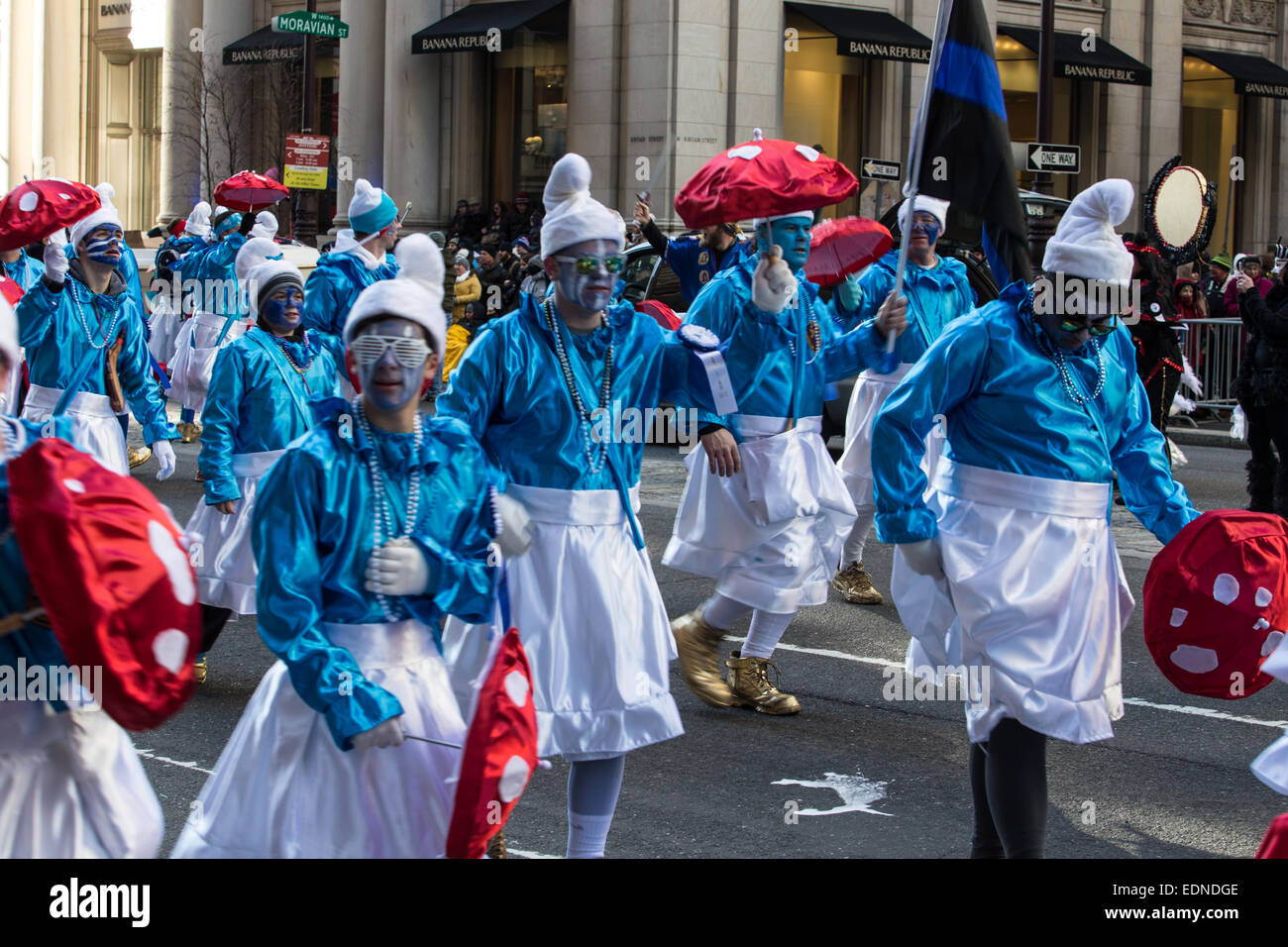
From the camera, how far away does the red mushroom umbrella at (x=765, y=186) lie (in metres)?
6.70

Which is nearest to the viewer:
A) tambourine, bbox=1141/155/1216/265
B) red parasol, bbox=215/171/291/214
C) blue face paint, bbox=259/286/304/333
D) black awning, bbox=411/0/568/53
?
blue face paint, bbox=259/286/304/333

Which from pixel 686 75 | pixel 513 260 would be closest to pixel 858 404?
pixel 513 260

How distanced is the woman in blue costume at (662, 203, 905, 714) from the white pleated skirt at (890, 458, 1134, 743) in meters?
2.18

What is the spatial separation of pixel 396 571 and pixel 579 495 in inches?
49.1

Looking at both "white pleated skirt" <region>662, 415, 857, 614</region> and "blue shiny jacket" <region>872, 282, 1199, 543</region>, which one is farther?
"white pleated skirt" <region>662, 415, 857, 614</region>

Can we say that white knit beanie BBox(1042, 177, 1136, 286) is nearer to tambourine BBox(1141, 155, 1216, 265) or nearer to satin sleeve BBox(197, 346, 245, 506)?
satin sleeve BBox(197, 346, 245, 506)

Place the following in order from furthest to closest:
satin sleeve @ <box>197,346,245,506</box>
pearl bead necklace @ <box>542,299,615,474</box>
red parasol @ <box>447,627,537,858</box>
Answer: satin sleeve @ <box>197,346,245,506</box> < pearl bead necklace @ <box>542,299,615,474</box> < red parasol @ <box>447,627,537,858</box>

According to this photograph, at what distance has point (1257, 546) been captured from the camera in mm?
4535

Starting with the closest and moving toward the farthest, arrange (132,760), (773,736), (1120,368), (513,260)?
(132,760), (1120,368), (773,736), (513,260)

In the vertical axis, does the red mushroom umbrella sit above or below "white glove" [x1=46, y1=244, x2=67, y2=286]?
above

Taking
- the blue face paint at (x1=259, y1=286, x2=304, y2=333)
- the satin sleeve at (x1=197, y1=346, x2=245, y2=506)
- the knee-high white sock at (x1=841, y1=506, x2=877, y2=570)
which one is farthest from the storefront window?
the satin sleeve at (x1=197, y1=346, x2=245, y2=506)

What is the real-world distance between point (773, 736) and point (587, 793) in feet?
7.24

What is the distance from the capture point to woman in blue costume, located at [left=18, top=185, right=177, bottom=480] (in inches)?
349

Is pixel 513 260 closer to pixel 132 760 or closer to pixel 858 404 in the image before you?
pixel 858 404
